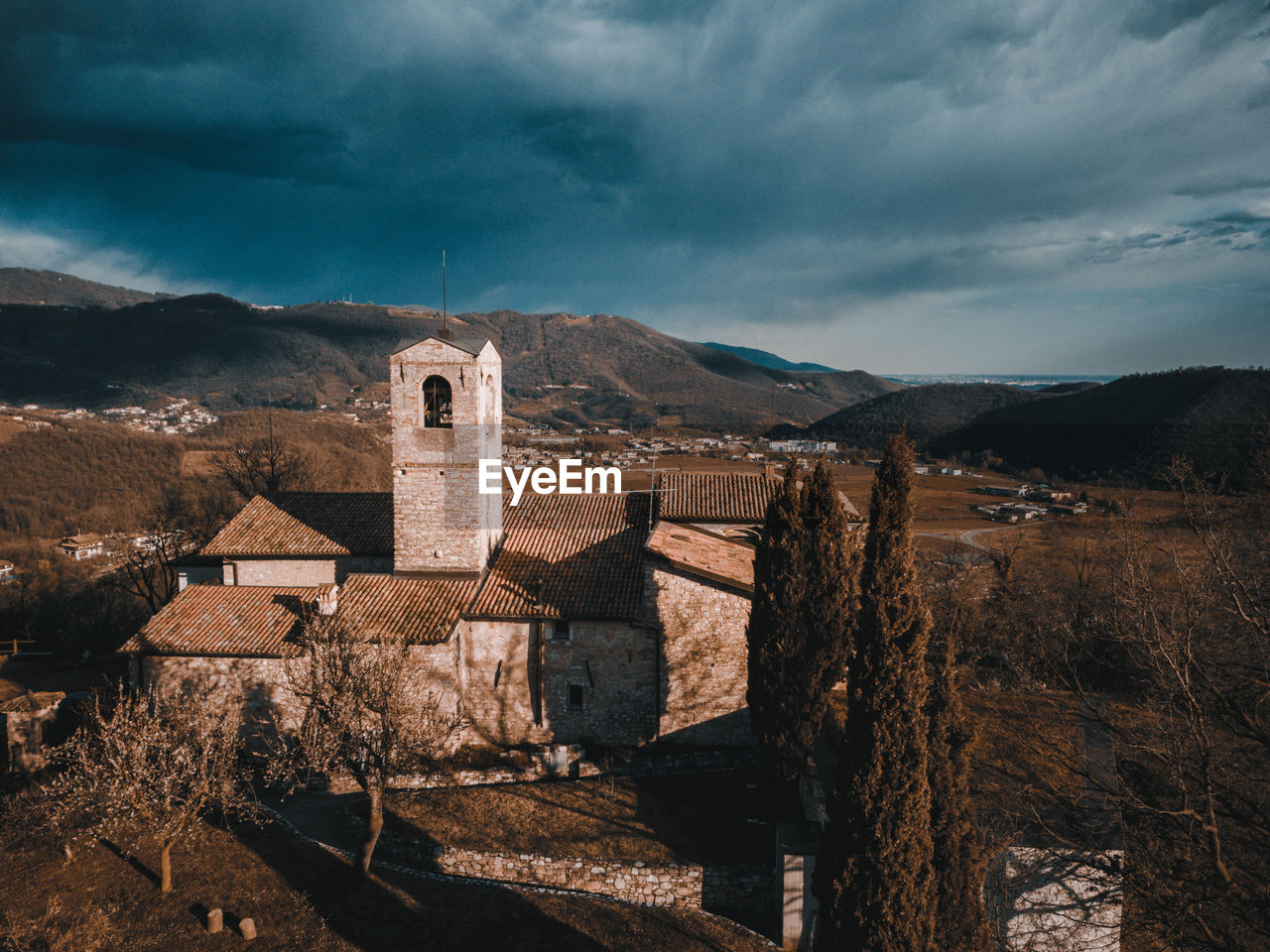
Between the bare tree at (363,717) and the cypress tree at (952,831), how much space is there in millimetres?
10666

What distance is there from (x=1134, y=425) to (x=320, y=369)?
140625mm

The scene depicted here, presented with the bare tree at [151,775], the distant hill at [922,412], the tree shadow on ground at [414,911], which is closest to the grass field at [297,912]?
the tree shadow on ground at [414,911]

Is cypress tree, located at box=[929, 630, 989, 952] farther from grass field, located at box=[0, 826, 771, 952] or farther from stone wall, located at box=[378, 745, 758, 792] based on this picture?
stone wall, located at box=[378, 745, 758, 792]

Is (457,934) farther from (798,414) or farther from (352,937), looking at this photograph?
(798,414)

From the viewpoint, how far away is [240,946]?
37.2ft

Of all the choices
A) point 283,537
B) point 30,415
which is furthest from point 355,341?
point 283,537

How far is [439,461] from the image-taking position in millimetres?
18891

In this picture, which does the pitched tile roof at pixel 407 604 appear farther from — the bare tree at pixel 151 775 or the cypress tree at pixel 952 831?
the cypress tree at pixel 952 831

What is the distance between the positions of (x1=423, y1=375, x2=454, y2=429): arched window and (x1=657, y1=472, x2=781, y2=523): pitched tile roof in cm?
787

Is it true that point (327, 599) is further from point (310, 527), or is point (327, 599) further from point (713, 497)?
point (713, 497)

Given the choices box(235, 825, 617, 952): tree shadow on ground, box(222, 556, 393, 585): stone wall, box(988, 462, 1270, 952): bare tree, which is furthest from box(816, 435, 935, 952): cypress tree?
box(222, 556, 393, 585): stone wall

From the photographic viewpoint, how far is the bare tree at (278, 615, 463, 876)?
13188 mm

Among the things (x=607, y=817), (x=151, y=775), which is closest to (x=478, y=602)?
(x=607, y=817)

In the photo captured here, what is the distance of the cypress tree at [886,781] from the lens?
30.4ft
